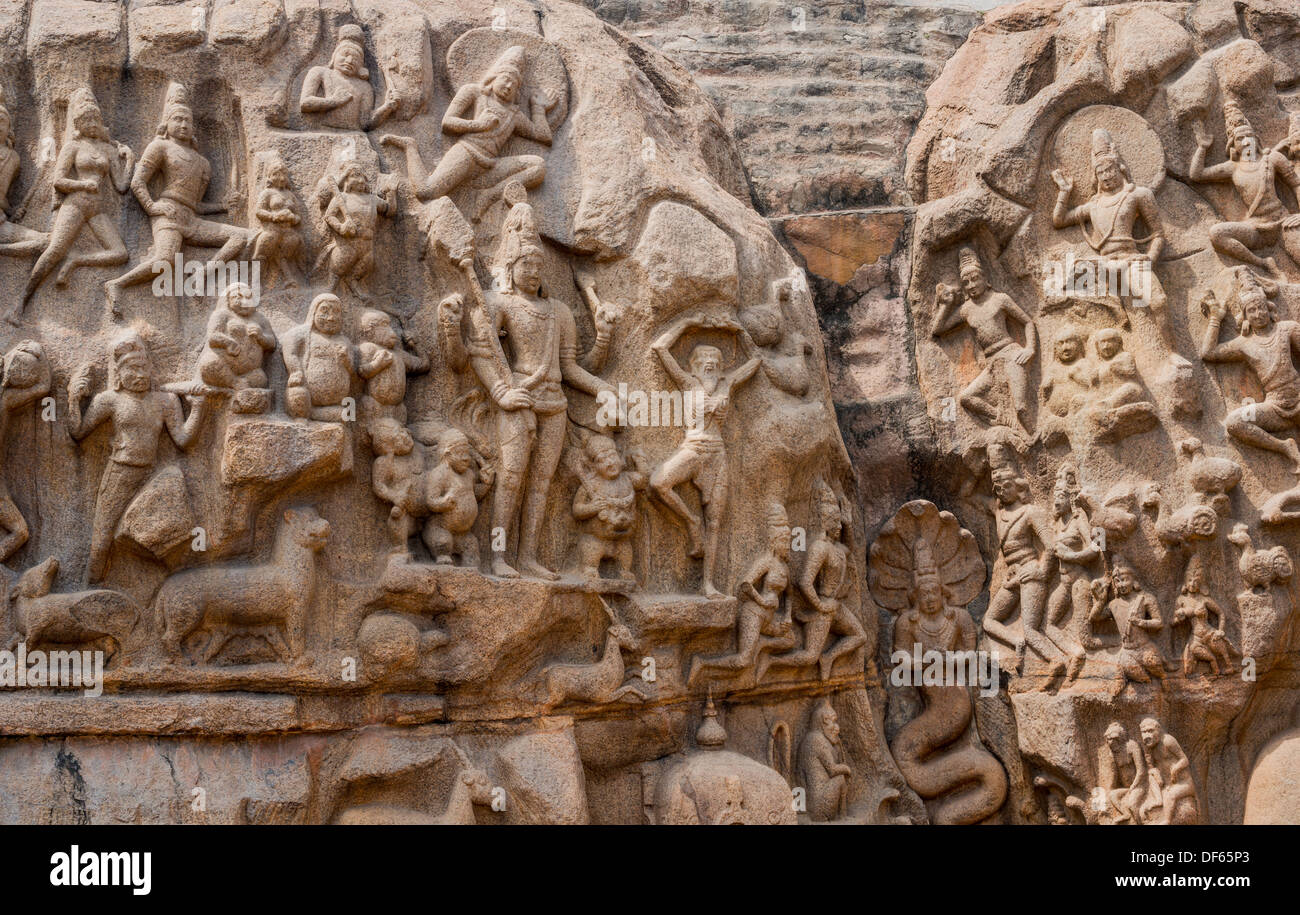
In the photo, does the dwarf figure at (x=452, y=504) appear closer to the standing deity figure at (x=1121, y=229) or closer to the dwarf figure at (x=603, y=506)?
→ the dwarf figure at (x=603, y=506)

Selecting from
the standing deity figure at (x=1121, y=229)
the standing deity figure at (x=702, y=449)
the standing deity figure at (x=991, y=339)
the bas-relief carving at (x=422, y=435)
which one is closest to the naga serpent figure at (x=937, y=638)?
the bas-relief carving at (x=422, y=435)

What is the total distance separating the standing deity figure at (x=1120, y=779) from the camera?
422 inches

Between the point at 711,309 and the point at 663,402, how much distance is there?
29.5 inches

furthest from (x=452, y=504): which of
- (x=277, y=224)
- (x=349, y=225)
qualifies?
(x=277, y=224)

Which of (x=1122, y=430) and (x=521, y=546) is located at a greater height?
(x=1122, y=430)

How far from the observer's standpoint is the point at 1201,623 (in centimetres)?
1074

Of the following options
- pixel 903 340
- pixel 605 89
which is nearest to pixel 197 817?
pixel 605 89

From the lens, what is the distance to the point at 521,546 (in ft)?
32.1

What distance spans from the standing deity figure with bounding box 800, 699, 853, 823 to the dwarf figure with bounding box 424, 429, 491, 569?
2790 millimetres

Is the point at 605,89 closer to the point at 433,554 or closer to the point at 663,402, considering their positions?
the point at 663,402

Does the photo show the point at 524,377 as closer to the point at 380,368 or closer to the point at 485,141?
the point at 380,368

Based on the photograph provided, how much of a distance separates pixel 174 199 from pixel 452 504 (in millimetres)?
2653

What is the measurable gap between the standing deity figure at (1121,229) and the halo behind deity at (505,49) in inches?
152

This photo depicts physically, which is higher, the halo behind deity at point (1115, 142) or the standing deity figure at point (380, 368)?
the halo behind deity at point (1115, 142)
